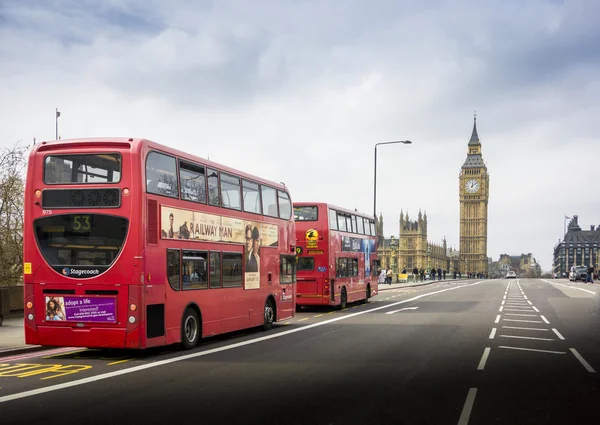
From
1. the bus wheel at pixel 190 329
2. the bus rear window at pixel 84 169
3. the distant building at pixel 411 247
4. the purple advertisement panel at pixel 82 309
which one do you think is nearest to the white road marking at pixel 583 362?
the bus wheel at pixel 190 329

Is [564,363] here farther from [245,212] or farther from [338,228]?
[338,228]

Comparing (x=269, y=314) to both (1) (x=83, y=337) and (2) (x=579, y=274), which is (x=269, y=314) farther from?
(2) (x=579, y=274)

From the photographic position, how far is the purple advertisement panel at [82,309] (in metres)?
12.1

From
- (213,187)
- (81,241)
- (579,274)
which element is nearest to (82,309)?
(81,241)

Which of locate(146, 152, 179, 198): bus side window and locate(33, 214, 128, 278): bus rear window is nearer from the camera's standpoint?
locate(33, 214, 128, 278): bus rear window

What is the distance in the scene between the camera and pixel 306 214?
25.3 meters

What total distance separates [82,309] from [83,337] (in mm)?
522

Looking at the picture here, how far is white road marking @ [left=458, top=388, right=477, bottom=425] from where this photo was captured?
7.50 m

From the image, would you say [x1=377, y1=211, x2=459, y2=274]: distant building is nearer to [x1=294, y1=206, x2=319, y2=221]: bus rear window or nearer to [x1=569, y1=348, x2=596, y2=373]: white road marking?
[x1=294, y1=206, x2=319, y2=221]: bus rear window

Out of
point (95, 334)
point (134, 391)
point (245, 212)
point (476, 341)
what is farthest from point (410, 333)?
point (134, 391)

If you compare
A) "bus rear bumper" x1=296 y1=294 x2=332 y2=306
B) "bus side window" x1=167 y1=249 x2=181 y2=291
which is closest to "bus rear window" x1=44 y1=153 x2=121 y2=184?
"bus side window" x1=167 y1=249 x2=181 y2=291

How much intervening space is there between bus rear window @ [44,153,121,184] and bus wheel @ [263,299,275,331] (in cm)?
760

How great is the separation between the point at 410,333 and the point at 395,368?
623 cm

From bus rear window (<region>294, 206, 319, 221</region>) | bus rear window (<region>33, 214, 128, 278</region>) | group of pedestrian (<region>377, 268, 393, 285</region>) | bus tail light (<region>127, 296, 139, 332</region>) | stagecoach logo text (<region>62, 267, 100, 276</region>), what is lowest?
group of pedestrian (<region>377, 268, 393, 285</region>)
